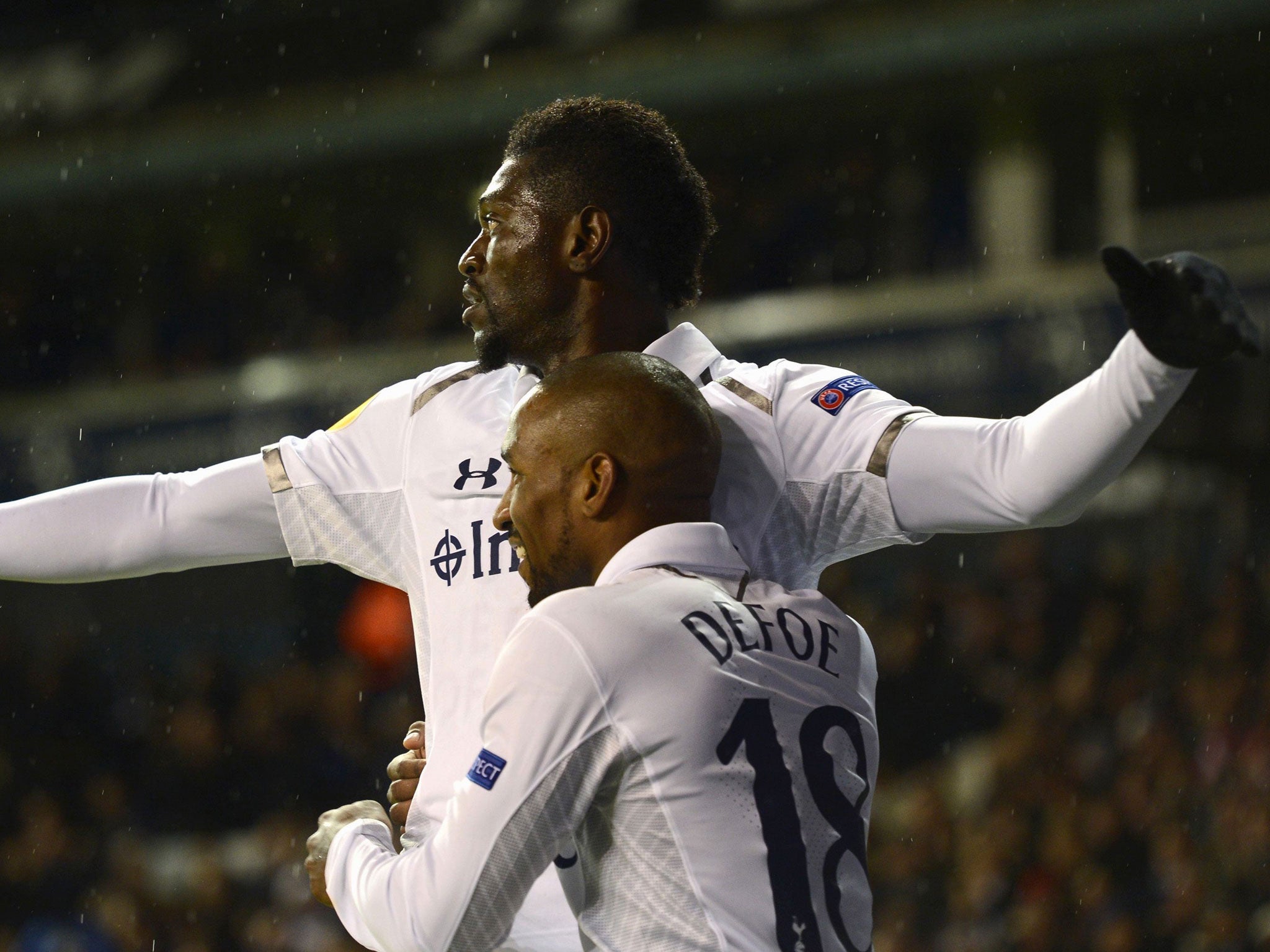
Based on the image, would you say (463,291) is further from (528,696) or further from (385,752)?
(385,752)

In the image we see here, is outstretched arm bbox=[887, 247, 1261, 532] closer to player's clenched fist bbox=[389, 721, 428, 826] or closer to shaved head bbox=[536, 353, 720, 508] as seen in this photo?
shaved head bbox=[536, 353, 720, 508]

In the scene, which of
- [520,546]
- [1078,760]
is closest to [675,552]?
[520,546]

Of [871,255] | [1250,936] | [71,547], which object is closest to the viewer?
[71,547]

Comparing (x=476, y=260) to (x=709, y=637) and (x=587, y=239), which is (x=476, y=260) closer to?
(x=587, y=239)

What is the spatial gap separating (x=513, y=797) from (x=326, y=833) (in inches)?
18.6

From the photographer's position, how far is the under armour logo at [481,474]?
2.50 meters

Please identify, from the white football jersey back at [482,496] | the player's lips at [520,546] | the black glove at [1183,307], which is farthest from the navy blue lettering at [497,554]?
the black glove at [1183,307]

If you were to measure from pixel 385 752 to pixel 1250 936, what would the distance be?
14.5 feet

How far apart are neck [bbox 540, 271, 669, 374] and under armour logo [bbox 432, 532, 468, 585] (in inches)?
12.3

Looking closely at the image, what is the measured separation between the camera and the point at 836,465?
7.94 ft

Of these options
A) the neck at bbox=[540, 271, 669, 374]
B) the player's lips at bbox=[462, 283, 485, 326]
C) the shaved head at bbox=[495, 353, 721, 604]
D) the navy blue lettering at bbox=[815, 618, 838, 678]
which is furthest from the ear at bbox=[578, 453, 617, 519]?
the player's lips at bbox=[462, 283, 485, 326]

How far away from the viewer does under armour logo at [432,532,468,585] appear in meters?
2.48

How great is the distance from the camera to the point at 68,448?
10617 mm

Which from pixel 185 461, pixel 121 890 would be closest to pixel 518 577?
pixel 121 890
